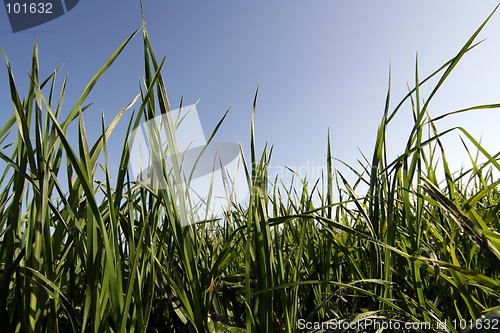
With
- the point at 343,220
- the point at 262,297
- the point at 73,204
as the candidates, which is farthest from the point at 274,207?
the point at 73,204

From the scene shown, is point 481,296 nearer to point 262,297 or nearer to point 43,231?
point 262,297

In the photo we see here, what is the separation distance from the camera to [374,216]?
0.75 metres

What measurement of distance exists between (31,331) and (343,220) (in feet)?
3.08

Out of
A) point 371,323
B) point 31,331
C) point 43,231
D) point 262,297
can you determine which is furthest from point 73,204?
point 371,323

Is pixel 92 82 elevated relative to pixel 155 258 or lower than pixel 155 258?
elevated

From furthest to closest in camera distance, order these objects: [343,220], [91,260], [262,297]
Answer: [343,220] < [262,297] < [91,260]

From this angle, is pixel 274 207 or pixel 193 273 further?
pixel 274 207

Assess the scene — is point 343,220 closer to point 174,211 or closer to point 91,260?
point 174,211

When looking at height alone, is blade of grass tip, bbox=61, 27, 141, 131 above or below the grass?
above

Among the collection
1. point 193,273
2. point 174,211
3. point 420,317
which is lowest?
point 420,317

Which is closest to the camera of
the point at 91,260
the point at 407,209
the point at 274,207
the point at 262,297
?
the point at 91,260

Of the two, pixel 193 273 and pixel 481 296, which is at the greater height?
pixel 193 273

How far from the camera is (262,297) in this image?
62 centimetres

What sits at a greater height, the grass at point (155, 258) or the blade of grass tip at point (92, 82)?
the blade of grass tip at point (92, 82)
